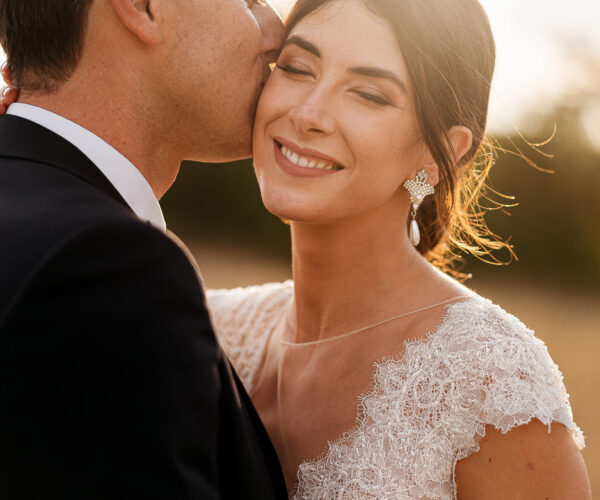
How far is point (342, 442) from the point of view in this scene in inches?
106

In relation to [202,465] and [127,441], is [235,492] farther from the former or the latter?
A: [127,441]

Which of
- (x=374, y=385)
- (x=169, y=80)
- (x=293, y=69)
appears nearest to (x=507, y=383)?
(x=374, y=385)

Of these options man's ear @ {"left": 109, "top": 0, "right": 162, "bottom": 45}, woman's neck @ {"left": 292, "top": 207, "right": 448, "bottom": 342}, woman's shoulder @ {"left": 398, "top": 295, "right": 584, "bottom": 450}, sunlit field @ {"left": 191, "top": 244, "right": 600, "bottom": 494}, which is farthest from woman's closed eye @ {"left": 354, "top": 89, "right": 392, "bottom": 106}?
sunlit field @ {"left": 191, "top": 244, "right": 600, "bottom": 494}

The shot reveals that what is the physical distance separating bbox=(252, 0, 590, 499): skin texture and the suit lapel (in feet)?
3.16

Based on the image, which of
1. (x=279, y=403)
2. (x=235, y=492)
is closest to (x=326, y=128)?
(x=279, y=403)

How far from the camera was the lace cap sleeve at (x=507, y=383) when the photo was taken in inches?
95.0

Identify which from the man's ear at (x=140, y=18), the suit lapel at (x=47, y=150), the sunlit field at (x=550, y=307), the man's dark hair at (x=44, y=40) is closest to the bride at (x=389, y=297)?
the man's ear at (x=140, y=18)

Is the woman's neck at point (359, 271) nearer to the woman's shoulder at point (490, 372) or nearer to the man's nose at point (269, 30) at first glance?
the woman's shoulder at point (490, 372)

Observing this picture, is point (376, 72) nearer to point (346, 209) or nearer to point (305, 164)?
point (305, 164)

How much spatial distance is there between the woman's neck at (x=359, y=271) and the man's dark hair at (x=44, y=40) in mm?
1293

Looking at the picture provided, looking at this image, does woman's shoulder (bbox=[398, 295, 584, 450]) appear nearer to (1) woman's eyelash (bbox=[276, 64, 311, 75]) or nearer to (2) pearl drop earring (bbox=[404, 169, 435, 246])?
(2) pearl drop earring (bbox=[404, 169, 435, 246])

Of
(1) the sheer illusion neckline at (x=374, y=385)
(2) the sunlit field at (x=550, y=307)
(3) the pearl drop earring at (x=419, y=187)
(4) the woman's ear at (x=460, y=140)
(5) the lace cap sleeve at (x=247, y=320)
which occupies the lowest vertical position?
(2) the sunlit field at (x=550, y=307)

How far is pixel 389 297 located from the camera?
302 centimetres

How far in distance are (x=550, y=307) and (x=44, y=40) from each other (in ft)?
46.6
